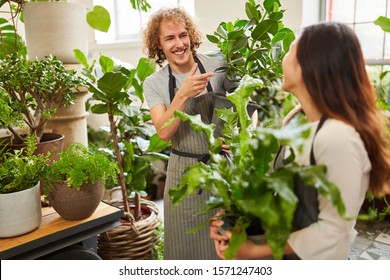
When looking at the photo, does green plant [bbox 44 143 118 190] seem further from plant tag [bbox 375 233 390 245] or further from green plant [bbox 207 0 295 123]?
plant tag [bbox 375 233 390 245]

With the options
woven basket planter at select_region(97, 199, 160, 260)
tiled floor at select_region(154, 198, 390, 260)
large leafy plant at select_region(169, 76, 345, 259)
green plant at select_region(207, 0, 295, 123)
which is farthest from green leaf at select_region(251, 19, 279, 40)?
tiled floor at select_region(154, 198, 390, 260)

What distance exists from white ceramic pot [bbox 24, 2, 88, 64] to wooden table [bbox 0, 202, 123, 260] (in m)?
0.83

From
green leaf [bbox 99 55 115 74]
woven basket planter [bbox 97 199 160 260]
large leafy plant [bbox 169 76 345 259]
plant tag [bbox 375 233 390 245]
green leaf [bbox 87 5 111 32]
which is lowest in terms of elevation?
plant tag [bbox 375 233 390 245]

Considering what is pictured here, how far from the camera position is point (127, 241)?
1836 millimetres

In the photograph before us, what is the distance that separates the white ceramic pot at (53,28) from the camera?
168 cm

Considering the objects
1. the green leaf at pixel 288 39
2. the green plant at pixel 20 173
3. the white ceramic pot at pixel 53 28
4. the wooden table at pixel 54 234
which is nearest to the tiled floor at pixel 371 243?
the green leaf at pixel 288 39

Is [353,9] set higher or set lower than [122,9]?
lower

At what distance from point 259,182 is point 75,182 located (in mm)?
763

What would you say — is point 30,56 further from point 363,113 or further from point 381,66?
point 381,66

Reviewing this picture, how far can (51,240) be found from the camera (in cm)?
121

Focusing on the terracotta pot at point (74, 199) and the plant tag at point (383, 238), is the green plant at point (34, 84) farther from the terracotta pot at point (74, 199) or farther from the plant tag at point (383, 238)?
the plant tag at point (383, 238)

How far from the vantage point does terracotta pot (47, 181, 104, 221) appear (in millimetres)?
1234

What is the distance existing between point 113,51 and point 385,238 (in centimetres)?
303
